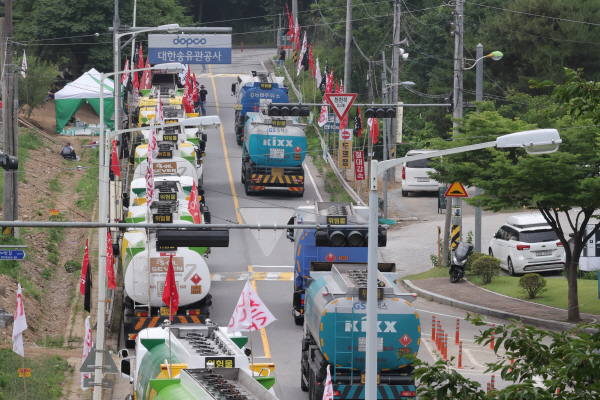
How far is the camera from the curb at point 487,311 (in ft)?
82.5

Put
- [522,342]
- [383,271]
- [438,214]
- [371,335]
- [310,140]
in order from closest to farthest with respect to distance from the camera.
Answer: [522,342] → [371,335] → [383,271] → [438,214] → [310,140]

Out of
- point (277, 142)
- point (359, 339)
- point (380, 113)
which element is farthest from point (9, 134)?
point (359, 339)

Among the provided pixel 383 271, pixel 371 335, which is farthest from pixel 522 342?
pixel 383 271

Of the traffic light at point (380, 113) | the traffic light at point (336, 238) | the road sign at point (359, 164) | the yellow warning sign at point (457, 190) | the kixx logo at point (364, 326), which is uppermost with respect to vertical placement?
the traffic light at point (380, 113)

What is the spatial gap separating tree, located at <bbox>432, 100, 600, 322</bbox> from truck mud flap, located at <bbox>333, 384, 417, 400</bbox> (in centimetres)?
890

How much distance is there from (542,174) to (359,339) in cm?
978

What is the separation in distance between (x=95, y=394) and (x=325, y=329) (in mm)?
A: 4938

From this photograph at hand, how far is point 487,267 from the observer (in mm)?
30766

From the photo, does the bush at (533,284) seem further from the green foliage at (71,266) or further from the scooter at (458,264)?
the green foliage at (71,266)

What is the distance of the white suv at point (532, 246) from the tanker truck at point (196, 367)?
1595 centimetres

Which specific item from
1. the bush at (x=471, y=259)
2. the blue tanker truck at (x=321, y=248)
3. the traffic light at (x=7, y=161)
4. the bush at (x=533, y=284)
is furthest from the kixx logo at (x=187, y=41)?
the traffic light at (x=7, y=161)

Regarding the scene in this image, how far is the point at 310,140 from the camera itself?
2111 inches

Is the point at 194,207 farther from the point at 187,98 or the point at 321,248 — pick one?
the point at 187,98

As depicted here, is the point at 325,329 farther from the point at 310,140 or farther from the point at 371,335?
the point at 310,140
